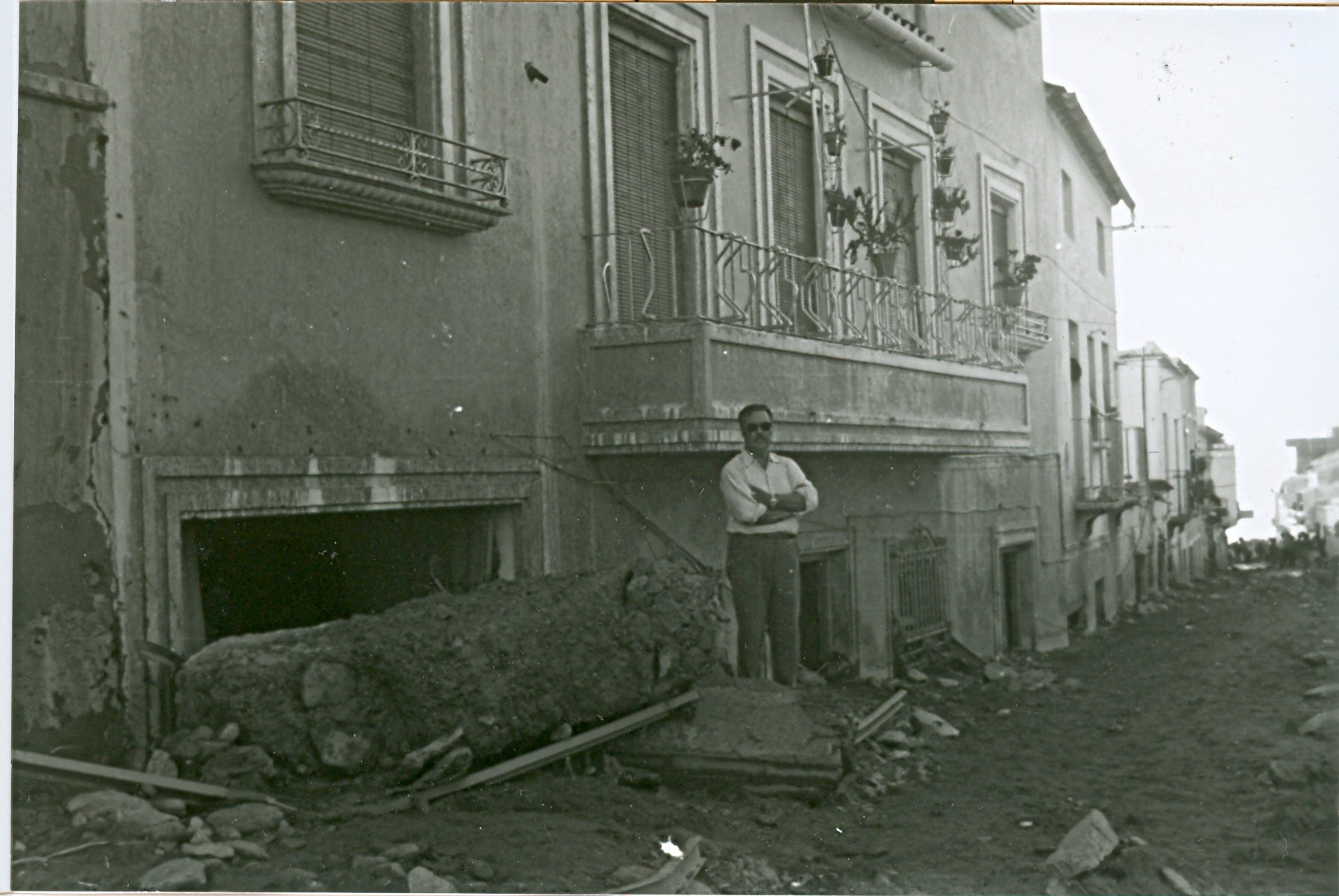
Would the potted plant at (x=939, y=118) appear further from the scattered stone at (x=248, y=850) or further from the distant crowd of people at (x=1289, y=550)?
the scattered stone at (x=248, y=850)

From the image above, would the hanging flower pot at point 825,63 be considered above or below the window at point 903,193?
above

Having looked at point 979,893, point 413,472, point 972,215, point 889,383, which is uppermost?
point 972,215

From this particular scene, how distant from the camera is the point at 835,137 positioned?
5141 mm

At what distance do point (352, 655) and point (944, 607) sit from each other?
241 centimetres

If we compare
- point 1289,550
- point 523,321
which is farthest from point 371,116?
point 1289,550

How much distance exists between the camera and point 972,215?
5.23m

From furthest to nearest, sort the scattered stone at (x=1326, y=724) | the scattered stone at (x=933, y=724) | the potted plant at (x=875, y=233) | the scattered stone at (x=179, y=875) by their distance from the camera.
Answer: the potted plant at (x=875, y=233) → the scattered stone at (x=933, y=724) → the scattered stone at (x=1326, y=724) → the scattered stone at (x=179, y=875)

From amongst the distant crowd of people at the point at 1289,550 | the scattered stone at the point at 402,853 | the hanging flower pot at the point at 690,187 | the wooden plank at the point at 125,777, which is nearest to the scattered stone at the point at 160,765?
the wooden plank at the point at 125,777

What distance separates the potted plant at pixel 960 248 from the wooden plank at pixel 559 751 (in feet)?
6.78

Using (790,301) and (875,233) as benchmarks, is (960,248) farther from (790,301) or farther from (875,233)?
(790,301)

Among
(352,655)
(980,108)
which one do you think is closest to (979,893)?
(352,655)

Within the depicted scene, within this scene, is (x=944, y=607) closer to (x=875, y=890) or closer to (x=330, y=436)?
(x=875, y=890)

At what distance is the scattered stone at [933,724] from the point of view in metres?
4.71

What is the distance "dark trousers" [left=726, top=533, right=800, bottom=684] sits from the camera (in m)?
4.64
